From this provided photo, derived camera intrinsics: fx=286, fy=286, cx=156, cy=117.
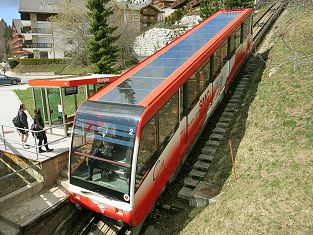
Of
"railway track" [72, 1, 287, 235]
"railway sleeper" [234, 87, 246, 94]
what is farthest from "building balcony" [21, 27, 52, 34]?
"railway sleeper" [234, 87, 246, 94]

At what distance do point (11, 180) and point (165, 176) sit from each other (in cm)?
632

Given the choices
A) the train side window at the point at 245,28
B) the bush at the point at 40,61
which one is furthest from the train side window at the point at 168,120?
the bush at the point at 40,61

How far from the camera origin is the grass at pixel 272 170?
25.6 feet

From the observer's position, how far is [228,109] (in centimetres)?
1398

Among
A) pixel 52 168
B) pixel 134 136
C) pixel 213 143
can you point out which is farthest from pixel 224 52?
pixel 52 168

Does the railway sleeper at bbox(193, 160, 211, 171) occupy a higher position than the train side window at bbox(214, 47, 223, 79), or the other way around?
the train side window at bbox(214, 47, 223, 79)

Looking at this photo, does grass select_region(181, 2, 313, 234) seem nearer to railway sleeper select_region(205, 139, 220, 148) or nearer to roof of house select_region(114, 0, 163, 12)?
railway sleeper select_region(205, 139, 220, 148)

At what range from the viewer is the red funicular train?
289 inches

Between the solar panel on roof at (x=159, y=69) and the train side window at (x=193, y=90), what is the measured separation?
69 cm

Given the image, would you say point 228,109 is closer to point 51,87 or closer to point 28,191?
point 51,87

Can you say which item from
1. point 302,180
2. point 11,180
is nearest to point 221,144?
point 302,180

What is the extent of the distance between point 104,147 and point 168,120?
2185 millimetres

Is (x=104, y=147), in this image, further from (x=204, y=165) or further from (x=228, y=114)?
(x=228, y=114)

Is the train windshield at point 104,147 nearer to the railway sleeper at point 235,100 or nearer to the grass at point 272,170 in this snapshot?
the grass at point 272,170
